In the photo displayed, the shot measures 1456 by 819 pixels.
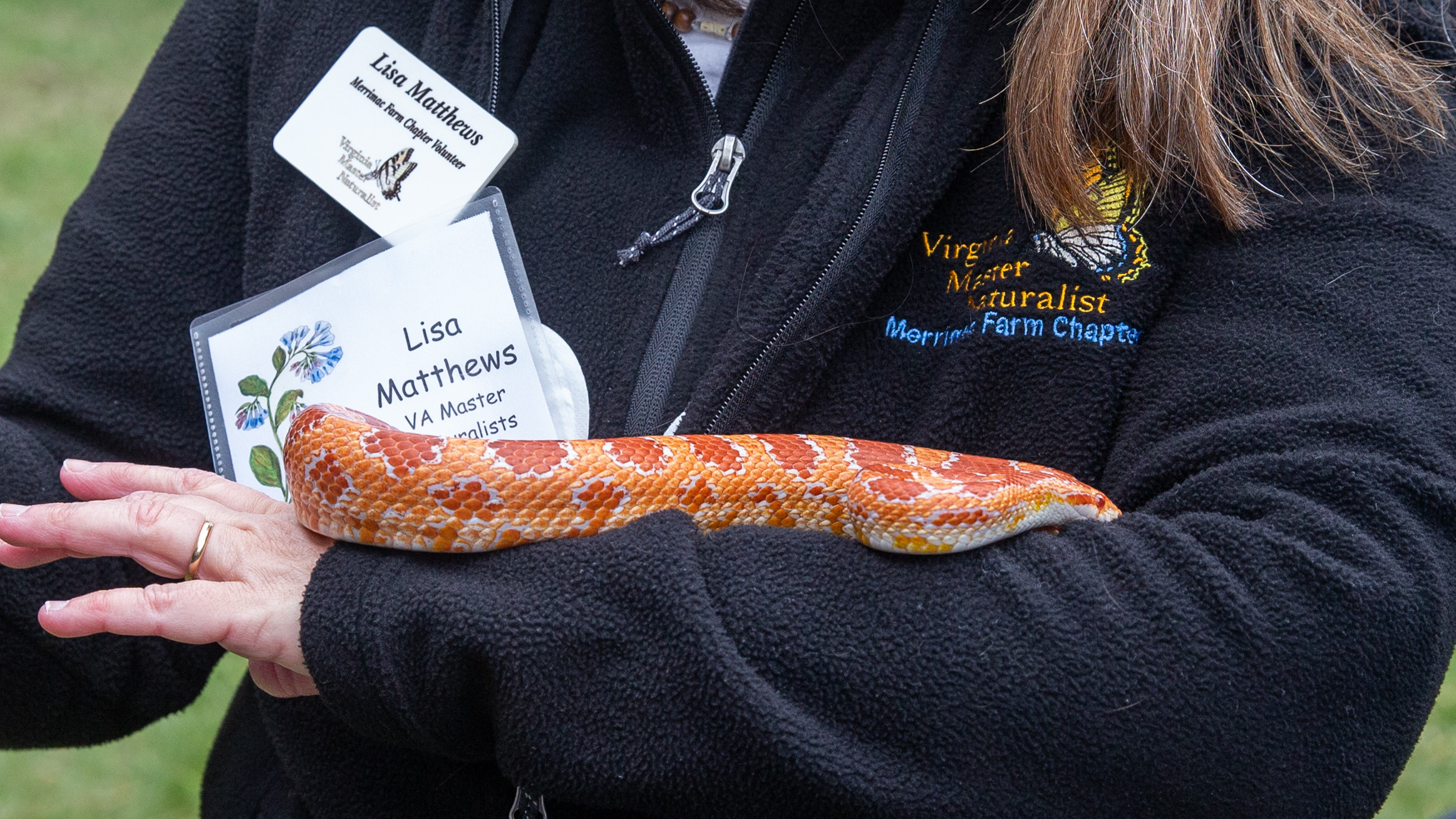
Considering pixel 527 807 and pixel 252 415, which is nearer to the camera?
pixel 527 807

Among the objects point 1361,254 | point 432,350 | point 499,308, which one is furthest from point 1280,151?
point 432,350

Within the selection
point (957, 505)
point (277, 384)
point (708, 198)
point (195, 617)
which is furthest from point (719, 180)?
Result: point (195, 617)

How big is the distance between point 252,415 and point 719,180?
0.83 meters

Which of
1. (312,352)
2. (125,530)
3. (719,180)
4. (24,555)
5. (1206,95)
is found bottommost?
(24,555)

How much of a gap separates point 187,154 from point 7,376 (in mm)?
478

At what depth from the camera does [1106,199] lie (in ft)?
5.10

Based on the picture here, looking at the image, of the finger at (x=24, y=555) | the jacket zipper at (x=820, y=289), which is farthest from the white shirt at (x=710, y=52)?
the finger at (x=24, y=555)

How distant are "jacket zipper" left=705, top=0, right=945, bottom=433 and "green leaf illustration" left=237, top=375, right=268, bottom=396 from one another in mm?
701

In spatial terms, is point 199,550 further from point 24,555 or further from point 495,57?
point 495,57

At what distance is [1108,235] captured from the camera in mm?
1548

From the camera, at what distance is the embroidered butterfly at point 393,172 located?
5.94 feet

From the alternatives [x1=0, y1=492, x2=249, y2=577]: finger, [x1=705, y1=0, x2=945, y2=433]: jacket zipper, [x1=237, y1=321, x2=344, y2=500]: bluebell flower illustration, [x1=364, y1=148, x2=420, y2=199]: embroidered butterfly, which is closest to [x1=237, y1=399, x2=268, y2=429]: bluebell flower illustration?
[x1=237, y1=321, x2=344, y2=500]: bluebell flower illustration

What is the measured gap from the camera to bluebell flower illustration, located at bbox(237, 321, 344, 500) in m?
1.70

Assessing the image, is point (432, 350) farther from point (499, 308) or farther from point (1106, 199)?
point (1106, 199)
